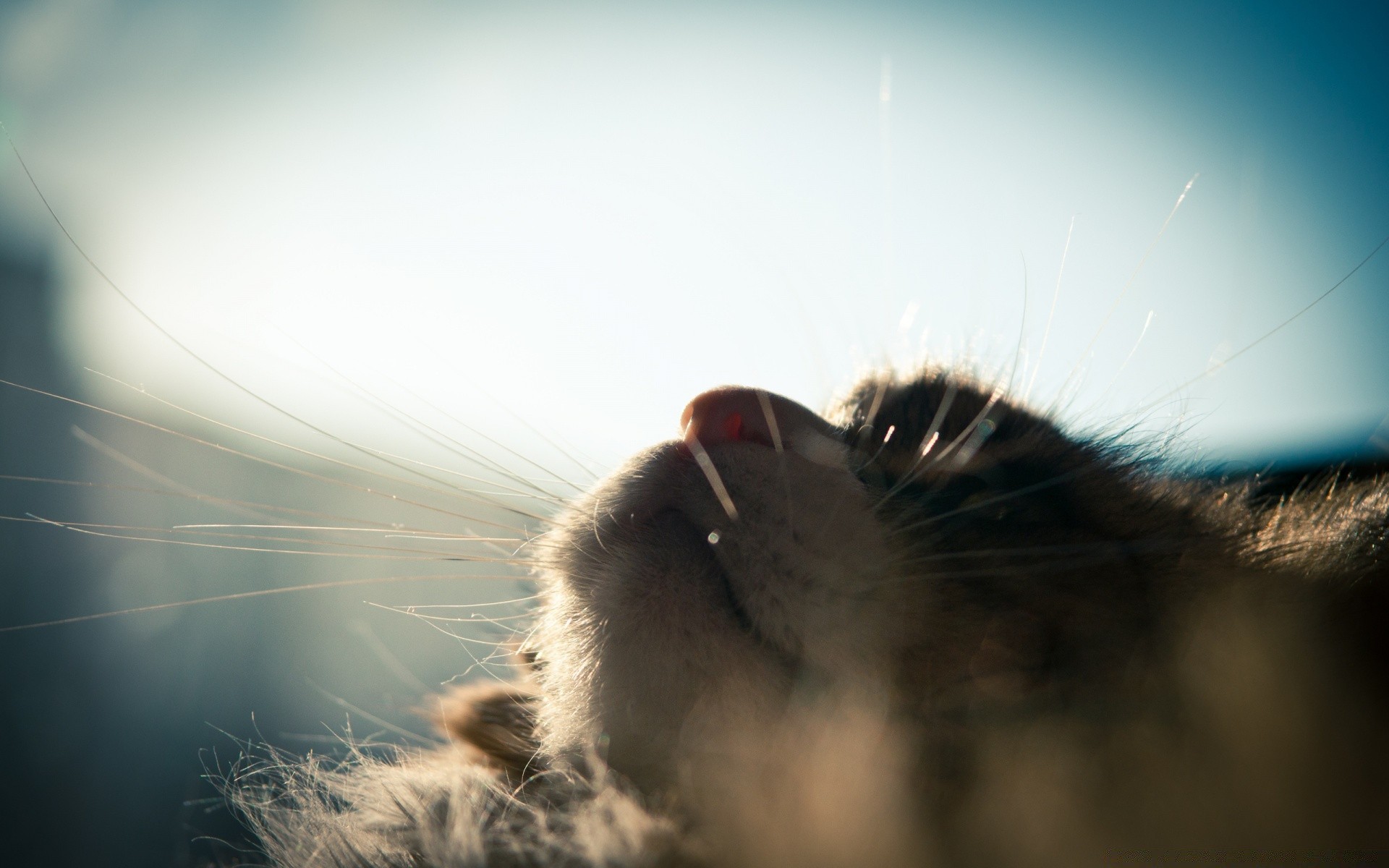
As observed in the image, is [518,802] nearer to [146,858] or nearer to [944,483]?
[944,483]

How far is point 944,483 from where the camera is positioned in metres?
0.93

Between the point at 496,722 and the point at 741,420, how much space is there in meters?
0.89

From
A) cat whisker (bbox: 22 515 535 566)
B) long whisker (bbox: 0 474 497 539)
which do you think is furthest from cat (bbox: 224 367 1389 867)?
long whisker (bbox: 0 474 497 539)

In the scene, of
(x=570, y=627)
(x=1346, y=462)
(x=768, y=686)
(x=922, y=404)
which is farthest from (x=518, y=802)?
(x=1346, y=462)

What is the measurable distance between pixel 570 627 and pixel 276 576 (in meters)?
2.14

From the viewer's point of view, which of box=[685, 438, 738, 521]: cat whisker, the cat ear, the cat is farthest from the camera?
the cat ear

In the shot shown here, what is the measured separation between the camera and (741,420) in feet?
2.94

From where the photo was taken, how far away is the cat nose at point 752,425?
2.88 ft

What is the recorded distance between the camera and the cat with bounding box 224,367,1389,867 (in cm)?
66

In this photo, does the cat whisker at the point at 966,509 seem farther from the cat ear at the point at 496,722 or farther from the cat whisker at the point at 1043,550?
the cat ear at the point at 496,722

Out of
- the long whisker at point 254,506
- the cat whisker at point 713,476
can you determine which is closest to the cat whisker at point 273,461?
the long whisker at point 254,506

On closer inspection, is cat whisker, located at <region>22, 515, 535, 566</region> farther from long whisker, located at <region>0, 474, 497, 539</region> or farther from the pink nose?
the pink nose

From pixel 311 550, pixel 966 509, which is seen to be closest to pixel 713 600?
pixel 966 509

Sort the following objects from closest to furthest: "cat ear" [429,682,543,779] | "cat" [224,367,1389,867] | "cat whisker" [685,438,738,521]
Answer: "cat" [224,367,1389,867] < "cat whisker" [685,438,738,521] < "cat ear" [429,682,543,779]
